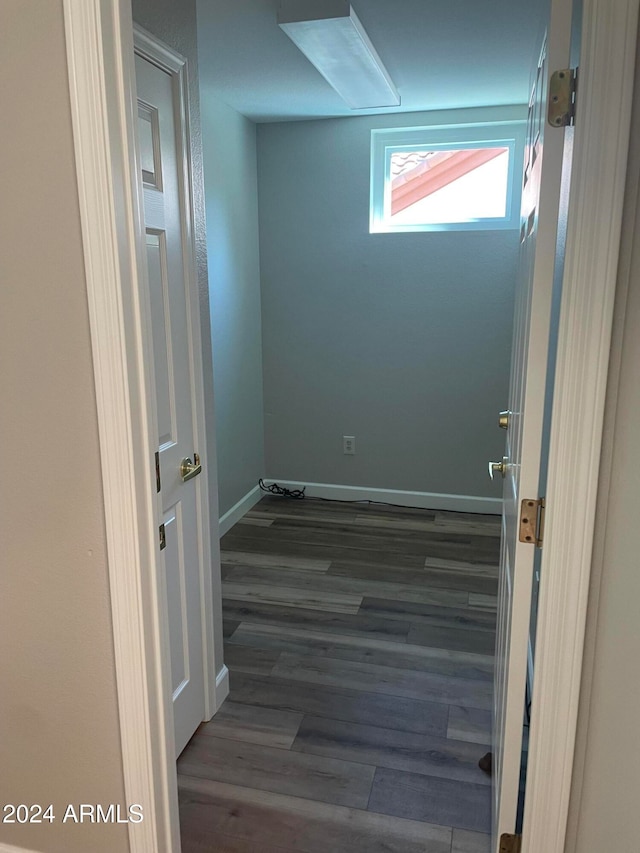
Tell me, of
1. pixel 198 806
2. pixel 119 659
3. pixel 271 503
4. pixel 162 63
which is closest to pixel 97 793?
pixel 119 659

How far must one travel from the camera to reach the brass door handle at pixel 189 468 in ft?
6.34

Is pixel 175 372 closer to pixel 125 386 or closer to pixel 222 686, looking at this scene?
pixel 125 386

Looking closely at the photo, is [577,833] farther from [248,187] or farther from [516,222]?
[248,187]

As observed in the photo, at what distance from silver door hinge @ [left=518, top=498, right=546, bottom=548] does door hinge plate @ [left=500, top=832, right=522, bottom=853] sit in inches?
27.0

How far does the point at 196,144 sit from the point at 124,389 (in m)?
1.10

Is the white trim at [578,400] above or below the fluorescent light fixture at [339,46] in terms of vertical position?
below

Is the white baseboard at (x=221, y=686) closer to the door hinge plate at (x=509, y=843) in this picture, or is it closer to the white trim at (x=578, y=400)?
the door hinge plate at (x=509, y=843)

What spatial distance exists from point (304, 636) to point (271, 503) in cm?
173

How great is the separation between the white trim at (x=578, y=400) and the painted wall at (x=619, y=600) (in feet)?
0.06

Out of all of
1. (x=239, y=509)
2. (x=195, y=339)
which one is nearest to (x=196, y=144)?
(x=195, y=339)

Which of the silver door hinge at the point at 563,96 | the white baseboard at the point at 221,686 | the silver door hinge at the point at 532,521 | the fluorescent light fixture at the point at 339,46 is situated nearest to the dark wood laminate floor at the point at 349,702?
the white baseboard at the point at 221,686

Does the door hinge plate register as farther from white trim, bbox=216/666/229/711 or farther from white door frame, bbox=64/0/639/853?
white trim, bbox=216/666/229/711

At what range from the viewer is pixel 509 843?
138cm

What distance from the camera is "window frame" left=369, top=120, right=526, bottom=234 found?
3786 mm
